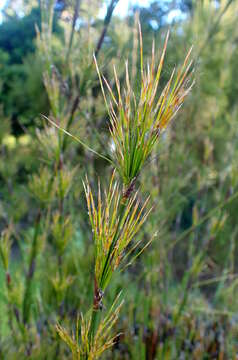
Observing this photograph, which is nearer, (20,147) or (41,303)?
(41,303)


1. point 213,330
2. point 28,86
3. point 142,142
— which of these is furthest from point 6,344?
point 28,86

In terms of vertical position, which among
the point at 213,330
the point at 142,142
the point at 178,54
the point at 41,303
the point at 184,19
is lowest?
the point at 213,330

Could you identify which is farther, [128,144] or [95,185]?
[95,185]

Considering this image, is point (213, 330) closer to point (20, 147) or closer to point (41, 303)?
point (41, 303)

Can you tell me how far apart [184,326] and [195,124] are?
3.66 ft

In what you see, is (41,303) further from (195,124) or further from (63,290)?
(195,124)

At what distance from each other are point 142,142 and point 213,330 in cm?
201

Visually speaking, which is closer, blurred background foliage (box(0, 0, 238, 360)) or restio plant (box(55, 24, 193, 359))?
restio plant (box(55, 24, 193, 359))

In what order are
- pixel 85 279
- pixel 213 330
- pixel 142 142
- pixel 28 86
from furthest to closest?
pixel 28 86, pixel 213 330, pixel 85 279, pixel 142 142

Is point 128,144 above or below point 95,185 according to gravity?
above

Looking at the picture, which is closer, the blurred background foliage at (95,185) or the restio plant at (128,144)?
the restio plant at (128,144)

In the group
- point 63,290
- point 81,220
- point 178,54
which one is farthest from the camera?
point 81,220

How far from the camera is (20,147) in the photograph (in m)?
3.73

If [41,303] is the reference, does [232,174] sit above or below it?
above
